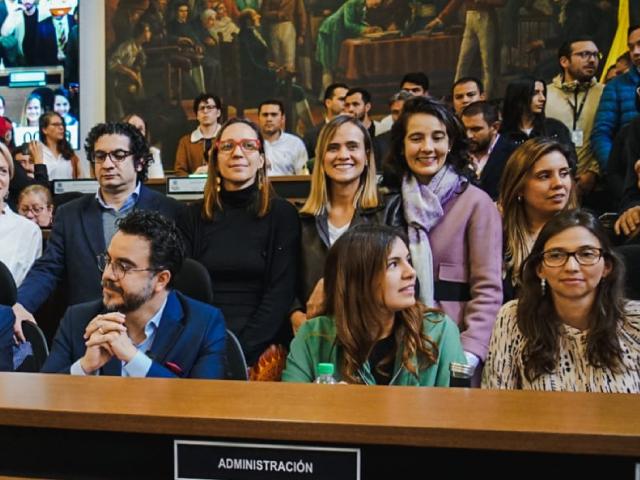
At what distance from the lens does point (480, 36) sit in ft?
26.1

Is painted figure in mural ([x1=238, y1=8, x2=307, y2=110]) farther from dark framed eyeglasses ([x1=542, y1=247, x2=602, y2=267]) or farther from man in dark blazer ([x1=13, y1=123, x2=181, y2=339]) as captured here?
dark framed eyeglasses ([x1=542, y1=247, x2=602, y2=267])

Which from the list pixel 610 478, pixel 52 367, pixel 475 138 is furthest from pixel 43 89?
pixel 610 478

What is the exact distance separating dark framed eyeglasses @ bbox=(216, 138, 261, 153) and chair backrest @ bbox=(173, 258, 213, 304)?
70 cm

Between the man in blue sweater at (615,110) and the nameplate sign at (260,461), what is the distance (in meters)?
4.28

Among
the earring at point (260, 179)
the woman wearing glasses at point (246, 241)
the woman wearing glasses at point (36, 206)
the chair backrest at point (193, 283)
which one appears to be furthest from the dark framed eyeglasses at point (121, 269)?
the woman wearing glasses at point (36, 206)

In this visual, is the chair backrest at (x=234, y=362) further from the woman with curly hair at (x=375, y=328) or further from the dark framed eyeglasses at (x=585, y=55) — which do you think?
the dark framed eyeglasses at (x=585, y=55)

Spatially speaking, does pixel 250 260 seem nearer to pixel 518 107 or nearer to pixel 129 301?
pixel 129 301

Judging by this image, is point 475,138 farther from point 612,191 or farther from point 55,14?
point 55,14

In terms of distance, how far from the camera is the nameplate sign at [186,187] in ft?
15.1

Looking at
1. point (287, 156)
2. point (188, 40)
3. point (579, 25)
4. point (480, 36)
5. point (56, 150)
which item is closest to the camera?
point (287, 156)

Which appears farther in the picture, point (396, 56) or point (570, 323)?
point (396, 56)

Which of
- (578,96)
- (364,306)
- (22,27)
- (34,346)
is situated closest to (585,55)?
(578,96)

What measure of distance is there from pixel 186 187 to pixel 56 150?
9.80ft

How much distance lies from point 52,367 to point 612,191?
2.93 meters
